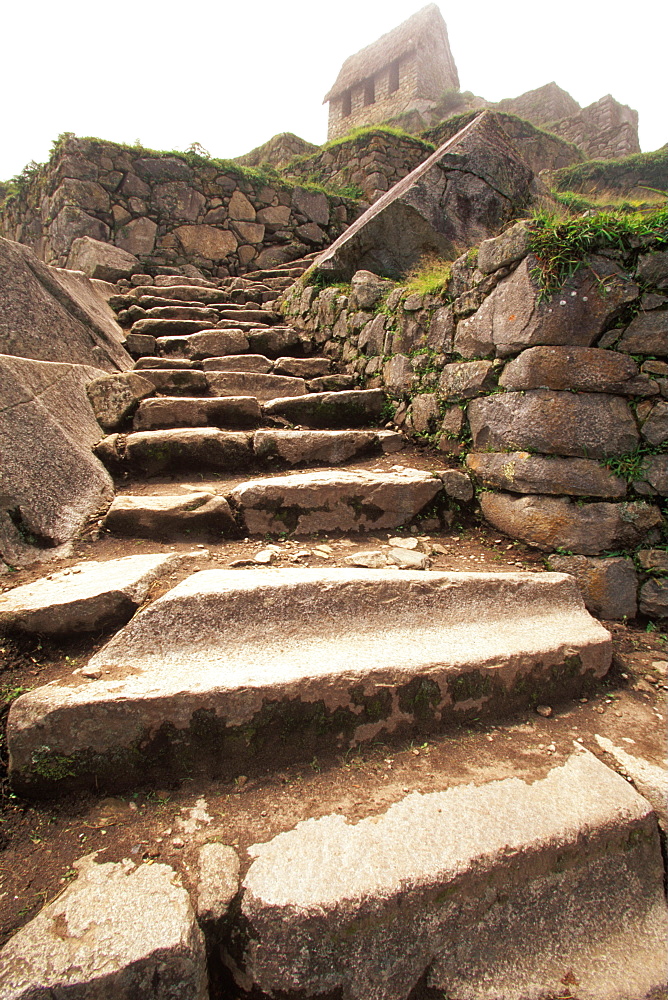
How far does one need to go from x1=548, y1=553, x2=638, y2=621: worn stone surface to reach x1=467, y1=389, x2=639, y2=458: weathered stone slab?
49cm

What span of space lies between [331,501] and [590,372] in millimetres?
1324

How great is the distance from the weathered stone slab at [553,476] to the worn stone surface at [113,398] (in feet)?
7.05

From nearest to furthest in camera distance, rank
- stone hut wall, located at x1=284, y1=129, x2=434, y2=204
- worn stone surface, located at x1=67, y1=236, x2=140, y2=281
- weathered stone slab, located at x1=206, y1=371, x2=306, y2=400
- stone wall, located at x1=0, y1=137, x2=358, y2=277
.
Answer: weathered stone slab, located at x1=206, y1=371, x2=306, y2=400 < worn stone surface, located at x1=67, y1=236, x2=140, y2=281 < stone wall, located at x1=0, y1=137, x2=358, y2=277 < stone hut wall, located at x1=284, y1=129, x2=434, y2=204

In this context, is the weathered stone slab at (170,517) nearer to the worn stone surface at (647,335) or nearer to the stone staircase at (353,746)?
the stone staircase at (353,746)

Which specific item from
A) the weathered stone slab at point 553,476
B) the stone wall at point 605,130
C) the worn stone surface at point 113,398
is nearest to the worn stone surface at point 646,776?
the weathered stone slab at point 553,476

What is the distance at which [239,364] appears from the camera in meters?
3.90

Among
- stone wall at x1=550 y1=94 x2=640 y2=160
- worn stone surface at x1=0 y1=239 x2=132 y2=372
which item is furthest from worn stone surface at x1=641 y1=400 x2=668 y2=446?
stone wall at x1=550 y1=94 x2=640 y2=160

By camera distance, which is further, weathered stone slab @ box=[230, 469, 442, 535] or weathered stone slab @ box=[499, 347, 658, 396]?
weathered stone slab @ box=[230, 469, 442, 535]

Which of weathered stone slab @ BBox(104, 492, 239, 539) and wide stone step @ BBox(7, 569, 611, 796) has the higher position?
weathered stone slab @ BBox(104, 492, 239, 539)

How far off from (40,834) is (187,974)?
50 centimetres

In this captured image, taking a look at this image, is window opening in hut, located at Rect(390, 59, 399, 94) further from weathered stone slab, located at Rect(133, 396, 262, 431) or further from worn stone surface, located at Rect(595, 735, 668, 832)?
worn stone surface, located at Rect(595, 735, 668, 832)

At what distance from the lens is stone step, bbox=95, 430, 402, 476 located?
7.76 feet

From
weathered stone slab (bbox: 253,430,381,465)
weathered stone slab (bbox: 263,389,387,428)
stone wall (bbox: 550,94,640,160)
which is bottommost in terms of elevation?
weathered stone slab (bbox: 253,430,381,465)

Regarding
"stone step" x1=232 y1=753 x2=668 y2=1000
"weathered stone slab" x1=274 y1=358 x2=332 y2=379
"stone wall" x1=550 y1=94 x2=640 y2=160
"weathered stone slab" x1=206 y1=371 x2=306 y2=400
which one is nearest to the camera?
"stone step" x1=232 y1=753 x2=668 y2=1000
